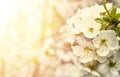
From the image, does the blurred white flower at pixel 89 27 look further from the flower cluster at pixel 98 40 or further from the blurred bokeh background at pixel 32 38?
the blurred bokeh background at pixel 32 38

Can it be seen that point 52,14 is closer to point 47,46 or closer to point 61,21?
point 61,21

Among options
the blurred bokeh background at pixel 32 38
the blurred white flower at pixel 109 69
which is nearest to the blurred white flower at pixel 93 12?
the blurred white flower at pixel 109 69

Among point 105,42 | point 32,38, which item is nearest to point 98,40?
point 105,42

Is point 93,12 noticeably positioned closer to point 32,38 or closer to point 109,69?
point 109,69

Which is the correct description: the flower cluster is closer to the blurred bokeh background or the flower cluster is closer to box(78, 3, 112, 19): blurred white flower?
box(78, 3, 112, 19): blurred white flower

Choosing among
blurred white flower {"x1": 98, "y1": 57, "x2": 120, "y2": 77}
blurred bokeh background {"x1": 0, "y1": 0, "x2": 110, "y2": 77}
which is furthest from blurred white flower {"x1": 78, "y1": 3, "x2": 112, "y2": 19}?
blurred bokeh background {"x1": 0, "y1": 0, "x2": 110, "y2": 77}
